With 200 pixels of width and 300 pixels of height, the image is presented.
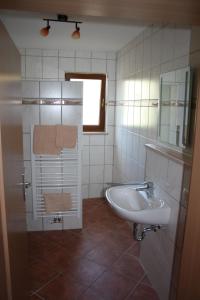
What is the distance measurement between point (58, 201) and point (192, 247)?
6.15 ft

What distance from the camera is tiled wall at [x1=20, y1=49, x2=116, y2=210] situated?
3432mm

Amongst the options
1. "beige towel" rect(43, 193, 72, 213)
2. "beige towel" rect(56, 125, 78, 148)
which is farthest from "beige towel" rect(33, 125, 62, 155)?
"beige towel" rect(43, 193, 72, 213)

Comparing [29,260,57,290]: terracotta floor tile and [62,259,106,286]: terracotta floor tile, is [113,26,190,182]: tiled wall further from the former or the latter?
[29,260,57,290]: terracotta floor tile

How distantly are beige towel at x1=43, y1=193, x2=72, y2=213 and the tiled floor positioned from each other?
0.32 m

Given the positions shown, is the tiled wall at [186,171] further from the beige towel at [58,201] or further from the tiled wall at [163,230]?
the beige towel at [58,201]

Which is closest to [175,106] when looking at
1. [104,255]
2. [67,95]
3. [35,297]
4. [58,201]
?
[67,95]

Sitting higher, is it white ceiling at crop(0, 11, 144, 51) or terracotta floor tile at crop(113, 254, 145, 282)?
white ceiling at crop(0, 11, 144, 51)

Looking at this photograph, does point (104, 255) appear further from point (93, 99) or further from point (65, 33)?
point (65, 33)

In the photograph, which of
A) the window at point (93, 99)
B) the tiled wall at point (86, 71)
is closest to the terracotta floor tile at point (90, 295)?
the tiled wall at point (86, 71)

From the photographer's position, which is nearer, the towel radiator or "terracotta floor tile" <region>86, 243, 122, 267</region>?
"terracotta floor tile" <region>86, 243, 122, 267</region>

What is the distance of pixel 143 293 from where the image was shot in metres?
2.01

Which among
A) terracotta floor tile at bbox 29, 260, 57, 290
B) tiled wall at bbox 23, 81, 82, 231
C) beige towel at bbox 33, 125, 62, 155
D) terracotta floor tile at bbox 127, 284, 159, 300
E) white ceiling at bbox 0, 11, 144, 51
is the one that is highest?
white ceiling at bbox 0, 11, 144, 51

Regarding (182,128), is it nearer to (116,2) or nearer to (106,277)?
(116,2)

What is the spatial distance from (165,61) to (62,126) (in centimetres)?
124
